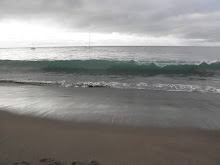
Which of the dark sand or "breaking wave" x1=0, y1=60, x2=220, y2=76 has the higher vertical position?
"breaking wave" x1=0, y1=60, x2=220, y2=76

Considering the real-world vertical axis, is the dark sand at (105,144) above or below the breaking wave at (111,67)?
below

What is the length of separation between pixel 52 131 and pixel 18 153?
112 cm

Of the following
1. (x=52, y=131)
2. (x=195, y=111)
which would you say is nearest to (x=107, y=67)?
(x=195, y=111)

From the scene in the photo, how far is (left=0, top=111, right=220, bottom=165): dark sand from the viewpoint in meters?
3.41

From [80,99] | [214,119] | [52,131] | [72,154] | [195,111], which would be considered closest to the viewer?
[72,154]

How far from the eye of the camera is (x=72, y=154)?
3531mm

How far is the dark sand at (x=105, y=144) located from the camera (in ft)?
11.2

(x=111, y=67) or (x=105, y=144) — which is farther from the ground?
(x=111, y=67)

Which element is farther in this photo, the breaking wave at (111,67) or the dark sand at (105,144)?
the breaking wave at (111,67)

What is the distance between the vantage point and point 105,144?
13.0 ft

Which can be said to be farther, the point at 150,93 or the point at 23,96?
the point at 150,93

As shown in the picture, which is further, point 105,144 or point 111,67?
point 111,67

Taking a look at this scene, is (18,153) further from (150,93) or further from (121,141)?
(150,93)

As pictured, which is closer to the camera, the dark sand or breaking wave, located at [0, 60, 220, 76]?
the dark sand
